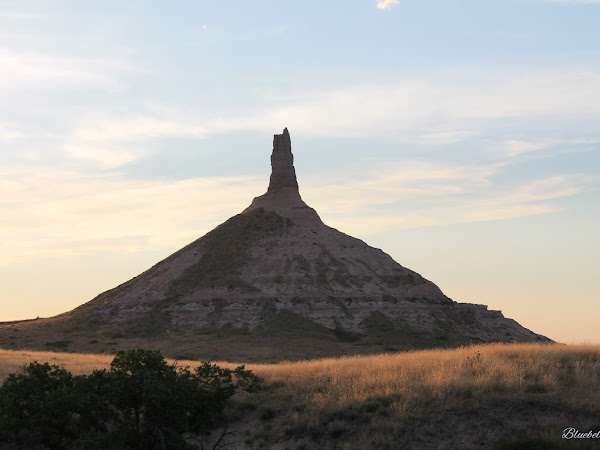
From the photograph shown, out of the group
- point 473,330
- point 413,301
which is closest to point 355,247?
point 413,301

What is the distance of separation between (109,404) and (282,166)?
315 feet

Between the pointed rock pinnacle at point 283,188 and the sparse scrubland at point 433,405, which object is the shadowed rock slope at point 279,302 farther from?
the sparse scrubland at point 433,405

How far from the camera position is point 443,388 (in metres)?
21.8

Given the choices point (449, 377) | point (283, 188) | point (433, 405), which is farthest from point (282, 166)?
point (433, 405)

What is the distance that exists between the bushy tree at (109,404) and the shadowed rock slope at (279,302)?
157 ft

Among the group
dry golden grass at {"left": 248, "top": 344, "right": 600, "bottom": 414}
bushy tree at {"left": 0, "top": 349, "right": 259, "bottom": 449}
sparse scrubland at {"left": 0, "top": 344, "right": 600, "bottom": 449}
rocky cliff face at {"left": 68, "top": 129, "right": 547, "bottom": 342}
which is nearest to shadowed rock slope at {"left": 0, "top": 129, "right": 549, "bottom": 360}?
rocky cliff face at {"left": 68, "top": 129, "right": 547, "bottom": 342}

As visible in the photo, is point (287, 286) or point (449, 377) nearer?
point (449, 377)

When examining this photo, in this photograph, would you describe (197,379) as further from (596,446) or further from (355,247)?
(355,247)

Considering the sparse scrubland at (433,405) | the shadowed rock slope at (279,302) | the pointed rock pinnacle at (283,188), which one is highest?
the pointed rock pinnacle at (283,188)

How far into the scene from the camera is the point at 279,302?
300 ft

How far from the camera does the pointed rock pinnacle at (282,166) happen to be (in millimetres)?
116938

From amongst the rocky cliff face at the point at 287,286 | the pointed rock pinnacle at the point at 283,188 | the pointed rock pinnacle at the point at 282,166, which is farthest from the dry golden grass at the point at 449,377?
the pointed rock pinnacle at the point at 282,166

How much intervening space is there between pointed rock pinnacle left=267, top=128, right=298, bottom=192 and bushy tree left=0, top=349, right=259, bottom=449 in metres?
95.8

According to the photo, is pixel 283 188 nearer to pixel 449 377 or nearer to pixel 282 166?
pixel 282 166
